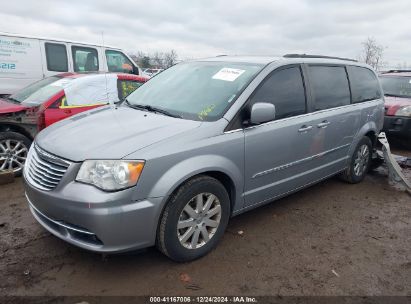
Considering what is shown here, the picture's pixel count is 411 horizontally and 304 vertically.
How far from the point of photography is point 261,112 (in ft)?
10.7

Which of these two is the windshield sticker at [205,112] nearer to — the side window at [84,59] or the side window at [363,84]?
the side window at [363,84]

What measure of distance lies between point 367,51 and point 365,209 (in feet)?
80.9

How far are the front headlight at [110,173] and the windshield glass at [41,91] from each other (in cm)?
319

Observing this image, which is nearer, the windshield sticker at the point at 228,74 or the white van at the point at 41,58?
the windshield sticker at the point at 228,74

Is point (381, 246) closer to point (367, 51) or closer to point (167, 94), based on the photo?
point (167, 94)

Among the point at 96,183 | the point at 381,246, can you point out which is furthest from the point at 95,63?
the point at 381,246

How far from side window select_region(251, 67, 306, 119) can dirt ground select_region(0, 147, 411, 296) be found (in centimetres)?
125

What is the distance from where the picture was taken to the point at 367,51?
2591cm

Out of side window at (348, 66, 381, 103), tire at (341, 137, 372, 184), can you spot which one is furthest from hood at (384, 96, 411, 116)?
tire at (341, 137, 372, 184)

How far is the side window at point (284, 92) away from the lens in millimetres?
3586

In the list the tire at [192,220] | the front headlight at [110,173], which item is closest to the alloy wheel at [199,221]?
the tire at [192,220]

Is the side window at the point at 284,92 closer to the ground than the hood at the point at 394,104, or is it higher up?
higher up

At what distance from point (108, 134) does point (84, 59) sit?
21.9 feet

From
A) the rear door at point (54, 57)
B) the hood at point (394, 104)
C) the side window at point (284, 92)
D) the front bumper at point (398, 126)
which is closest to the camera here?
the side window at point (284, 92)
